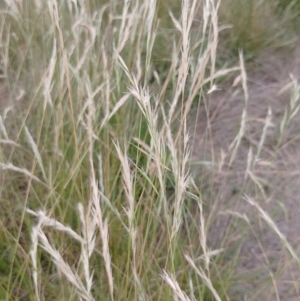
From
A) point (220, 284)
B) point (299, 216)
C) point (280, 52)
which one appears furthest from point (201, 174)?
point (280, 52)

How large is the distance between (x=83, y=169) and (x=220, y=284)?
1.38ft

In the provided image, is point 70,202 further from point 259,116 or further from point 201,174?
point 259,116

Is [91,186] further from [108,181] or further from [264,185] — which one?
[264,185]

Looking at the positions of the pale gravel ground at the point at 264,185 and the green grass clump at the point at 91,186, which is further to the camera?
the pale gravel ground at the point at 264,185

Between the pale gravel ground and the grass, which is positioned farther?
the pale gravel ground

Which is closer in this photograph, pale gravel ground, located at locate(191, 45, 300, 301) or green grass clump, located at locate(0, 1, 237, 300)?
green grass clump, located at locate(0, 1, 237, 300)

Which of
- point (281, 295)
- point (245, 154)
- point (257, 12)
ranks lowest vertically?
point (281, 295)

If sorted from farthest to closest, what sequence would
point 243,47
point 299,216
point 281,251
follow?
point 243,47, point 299,216, point 281,251

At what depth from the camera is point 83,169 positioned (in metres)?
1.23

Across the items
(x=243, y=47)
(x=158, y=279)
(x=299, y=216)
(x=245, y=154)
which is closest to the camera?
(x=158, y=279)

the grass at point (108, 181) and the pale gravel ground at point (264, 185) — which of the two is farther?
the pale gravel ground at point (264, 185)

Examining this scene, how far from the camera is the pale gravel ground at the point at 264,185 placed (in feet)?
3.85

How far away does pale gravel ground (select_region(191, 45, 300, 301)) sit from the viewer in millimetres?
1174

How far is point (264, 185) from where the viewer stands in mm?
1410
